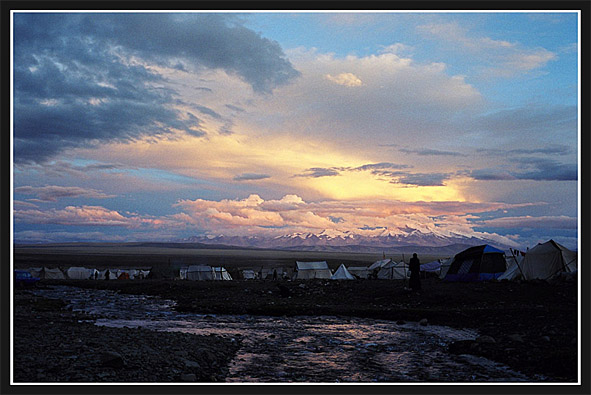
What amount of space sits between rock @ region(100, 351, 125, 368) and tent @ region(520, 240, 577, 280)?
26.4m

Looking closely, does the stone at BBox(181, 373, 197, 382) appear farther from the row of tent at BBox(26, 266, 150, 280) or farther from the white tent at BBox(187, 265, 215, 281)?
the row of tent at BBox(26, 266, 150, 280)

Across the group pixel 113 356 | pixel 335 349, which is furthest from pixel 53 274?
pixel 113 356

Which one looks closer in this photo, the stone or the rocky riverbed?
the rocky riverbed

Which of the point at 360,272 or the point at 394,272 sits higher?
the point at 394,272

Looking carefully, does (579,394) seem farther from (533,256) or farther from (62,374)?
(533,256)

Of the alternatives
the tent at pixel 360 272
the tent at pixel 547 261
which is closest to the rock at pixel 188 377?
the tent at pixel 547 261

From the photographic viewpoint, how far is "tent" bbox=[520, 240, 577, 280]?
28.4 metres

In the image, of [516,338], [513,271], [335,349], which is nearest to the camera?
[516,338]

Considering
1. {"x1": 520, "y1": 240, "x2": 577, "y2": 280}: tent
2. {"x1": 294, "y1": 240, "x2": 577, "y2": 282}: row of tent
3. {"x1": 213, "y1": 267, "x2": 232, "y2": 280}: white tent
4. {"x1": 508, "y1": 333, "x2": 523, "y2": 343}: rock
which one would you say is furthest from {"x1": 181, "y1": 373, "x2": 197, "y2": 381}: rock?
{"x1": 213, "y1": 267, "x2": 232, "y2": 280}: white tent

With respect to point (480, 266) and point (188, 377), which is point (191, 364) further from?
point (480, 266)

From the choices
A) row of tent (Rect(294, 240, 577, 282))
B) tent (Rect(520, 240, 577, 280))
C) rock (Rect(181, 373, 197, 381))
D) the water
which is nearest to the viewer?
rock (Rect(181, 373, 197, 381))

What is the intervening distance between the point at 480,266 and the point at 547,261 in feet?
14.6

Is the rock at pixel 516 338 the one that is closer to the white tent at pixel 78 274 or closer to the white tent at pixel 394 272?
the white tent at pixel 394 272

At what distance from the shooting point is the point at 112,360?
895cm
